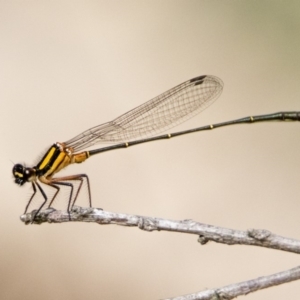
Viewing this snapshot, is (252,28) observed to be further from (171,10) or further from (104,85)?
(104,85)

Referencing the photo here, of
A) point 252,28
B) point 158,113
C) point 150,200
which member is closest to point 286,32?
point 252,28

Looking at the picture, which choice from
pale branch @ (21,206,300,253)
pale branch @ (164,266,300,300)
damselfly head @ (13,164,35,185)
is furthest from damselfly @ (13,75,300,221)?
pale branch @ (164,266,300,300)

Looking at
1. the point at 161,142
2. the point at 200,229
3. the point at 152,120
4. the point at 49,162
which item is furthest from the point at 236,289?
the point at 161,142

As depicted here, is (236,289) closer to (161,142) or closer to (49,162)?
(49,162)

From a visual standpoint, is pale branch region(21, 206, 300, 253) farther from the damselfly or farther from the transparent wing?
the transparent wing

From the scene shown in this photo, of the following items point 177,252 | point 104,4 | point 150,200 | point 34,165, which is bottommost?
point 177,252

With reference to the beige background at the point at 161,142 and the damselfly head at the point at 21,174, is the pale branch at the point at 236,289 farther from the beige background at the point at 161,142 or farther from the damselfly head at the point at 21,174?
the beige background at the point at 161,142

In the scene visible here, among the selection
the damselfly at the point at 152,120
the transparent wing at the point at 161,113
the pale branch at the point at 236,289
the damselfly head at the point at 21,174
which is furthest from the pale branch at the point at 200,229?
the transparent wing at the point at 161,113
